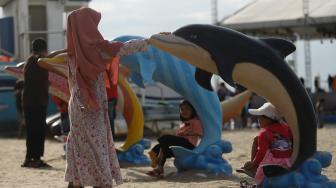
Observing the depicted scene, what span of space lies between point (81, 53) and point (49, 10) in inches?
590

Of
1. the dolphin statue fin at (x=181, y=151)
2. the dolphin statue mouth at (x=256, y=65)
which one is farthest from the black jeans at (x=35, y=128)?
the dolphin statue mouth at (x=256, y=65)

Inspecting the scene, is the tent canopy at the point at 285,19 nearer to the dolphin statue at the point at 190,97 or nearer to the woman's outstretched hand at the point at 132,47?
the dolphin statue at the point at 190,97

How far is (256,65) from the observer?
625 centimetres

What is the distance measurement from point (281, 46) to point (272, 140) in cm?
89

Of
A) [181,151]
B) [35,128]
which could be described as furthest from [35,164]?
[181,151]

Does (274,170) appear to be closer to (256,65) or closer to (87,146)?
(256,65)

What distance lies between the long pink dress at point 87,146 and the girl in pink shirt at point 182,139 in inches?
88.7

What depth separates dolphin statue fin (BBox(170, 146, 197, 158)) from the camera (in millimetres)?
8008

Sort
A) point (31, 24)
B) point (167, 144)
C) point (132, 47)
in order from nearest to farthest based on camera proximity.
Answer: point (132, 47)
point (167, 144)
point (31, 24)

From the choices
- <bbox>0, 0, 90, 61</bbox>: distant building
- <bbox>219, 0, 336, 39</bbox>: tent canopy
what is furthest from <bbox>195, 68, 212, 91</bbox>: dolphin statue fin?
<bbox>219, 0, 336, 39</bbox>: tent canopy

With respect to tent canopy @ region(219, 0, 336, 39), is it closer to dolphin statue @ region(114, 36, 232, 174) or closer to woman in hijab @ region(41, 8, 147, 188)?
dolphin statue @ region(114, 36, 232, 174)

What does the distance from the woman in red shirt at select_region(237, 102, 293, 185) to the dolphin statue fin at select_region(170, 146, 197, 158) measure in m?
1.70

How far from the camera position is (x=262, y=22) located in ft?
68.5

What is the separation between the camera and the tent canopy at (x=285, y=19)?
20.2 metres
